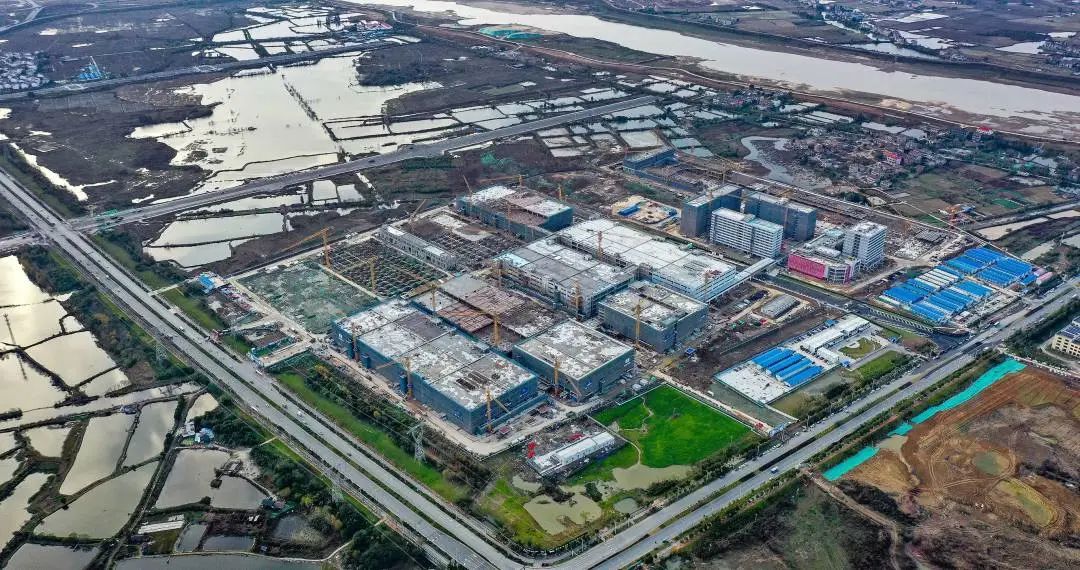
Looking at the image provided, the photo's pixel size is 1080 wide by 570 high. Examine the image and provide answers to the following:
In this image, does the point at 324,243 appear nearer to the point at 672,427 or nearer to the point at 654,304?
the point at 654,304

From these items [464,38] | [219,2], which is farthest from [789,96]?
[219,2]

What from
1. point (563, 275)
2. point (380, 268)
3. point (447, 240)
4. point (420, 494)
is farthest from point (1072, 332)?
point (380, 268)

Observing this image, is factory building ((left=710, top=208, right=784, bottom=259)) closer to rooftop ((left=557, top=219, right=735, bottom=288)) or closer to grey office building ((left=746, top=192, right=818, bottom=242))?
grey office building ((left=746, top=192, right=818, bottom=242))

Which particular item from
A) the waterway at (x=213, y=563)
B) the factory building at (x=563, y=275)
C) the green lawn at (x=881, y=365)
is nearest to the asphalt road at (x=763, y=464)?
the green lawn at (x=881, y=365)

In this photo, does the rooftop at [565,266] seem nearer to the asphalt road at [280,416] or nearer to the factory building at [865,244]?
A: the factory building at [865,244]

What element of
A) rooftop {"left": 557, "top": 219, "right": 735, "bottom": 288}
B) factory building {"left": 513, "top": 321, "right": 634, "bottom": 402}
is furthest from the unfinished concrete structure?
factory building {"left": 513, "top": 321, "right": 634, "bottom": 402}

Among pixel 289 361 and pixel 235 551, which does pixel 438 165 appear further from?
pixel 235 551
